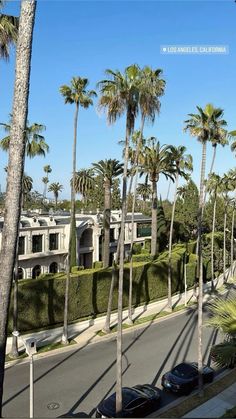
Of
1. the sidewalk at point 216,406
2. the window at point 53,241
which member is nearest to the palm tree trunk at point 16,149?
the sidewalk at point 216,406

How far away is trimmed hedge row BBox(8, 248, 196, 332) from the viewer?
29.2 m

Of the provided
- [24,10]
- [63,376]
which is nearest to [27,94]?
[24,10]

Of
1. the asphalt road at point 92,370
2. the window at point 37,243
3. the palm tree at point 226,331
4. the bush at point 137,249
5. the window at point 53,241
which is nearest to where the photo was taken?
the palm tree at point 226,331

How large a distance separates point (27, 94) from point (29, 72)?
483 mm

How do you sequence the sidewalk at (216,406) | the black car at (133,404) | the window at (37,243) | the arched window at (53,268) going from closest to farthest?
1. the sidewalk at (216,406)
2. the black car at (133,404)
3. the window at (37,243)
4. the arched window at (53,268)

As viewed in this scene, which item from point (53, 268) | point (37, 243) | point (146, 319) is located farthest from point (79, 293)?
point (53, 268)

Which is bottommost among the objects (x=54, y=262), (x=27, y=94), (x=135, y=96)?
(x=54, y=262)

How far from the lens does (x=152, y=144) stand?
4141cm

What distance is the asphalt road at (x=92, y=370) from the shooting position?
719 inches

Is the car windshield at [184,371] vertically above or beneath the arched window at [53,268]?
beneath

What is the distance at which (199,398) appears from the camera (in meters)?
18.2

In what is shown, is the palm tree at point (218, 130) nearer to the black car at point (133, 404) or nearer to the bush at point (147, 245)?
the black car at point (133, 404)

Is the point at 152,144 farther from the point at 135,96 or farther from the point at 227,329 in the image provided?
the point at 227,329

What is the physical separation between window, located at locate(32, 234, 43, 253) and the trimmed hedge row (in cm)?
971
